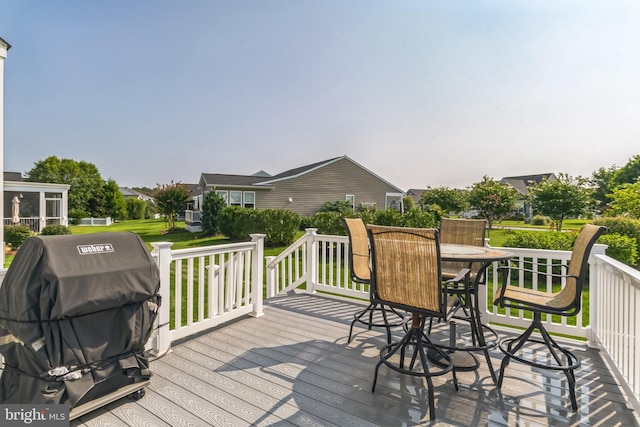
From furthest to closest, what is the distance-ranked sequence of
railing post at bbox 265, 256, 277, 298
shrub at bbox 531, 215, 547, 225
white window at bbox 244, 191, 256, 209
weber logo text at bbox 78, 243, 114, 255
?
shrub at bbox 531, 215, 547, 225, white window at bbox 244, 191, 256, 209, railing post at bbox 265, 256, 277, 298, weber logo text at bbox 78, 243, 114, 255

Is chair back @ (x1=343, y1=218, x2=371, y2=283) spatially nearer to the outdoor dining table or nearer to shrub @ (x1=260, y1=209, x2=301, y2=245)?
the outdoor dining table

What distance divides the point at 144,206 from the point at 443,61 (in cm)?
3579

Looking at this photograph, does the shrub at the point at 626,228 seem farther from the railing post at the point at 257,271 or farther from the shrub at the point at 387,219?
the railing post at the point at 257,271

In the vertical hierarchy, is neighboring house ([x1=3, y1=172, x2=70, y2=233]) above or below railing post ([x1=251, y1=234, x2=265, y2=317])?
above

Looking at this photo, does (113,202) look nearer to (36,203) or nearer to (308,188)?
(36,203)

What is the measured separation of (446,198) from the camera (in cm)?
2530

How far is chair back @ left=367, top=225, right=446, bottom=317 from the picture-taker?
2123mm

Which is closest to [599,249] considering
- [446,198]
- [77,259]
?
[77,259]

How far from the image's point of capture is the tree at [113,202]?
29.9 meters

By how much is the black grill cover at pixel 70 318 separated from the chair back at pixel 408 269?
1.60 m

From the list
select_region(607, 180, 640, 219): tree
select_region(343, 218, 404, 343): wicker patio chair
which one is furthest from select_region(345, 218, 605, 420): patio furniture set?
select_region(607, 180, 640, 219): tree

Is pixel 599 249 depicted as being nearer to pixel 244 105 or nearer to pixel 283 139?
pixel 244 105

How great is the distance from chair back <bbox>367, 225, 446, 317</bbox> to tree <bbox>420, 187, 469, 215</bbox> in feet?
74.6

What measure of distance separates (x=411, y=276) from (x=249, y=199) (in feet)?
55.8
